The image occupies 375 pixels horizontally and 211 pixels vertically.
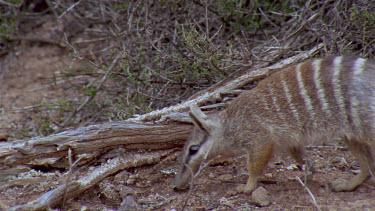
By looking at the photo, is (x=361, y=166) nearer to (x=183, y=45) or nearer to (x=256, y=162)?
(x=256, y=162)

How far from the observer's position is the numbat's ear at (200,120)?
168 inches

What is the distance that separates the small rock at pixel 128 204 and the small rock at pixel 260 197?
1203mm

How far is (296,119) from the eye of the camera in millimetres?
4168

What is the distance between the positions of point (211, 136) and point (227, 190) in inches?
24.5

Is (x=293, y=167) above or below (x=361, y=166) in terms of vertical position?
below

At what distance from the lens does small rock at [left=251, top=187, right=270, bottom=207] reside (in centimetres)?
394

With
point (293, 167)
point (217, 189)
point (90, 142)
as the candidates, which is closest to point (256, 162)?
point (217, 189)

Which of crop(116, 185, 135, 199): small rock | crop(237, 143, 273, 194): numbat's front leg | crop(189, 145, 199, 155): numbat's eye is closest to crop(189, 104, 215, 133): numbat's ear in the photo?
crop(189, 145, 199, 155): numbat's eye

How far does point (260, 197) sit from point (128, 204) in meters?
1.35

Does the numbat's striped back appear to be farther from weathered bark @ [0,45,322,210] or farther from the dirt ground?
weathered bark @ [0,45,322,210]

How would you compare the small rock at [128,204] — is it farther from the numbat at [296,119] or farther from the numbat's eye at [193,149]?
the numbat's eye at [193,149]

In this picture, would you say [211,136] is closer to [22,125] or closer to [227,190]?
[227,190]

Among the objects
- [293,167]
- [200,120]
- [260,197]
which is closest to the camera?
[260,197]

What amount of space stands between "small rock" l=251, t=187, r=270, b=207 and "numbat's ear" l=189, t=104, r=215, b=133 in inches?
33.5
